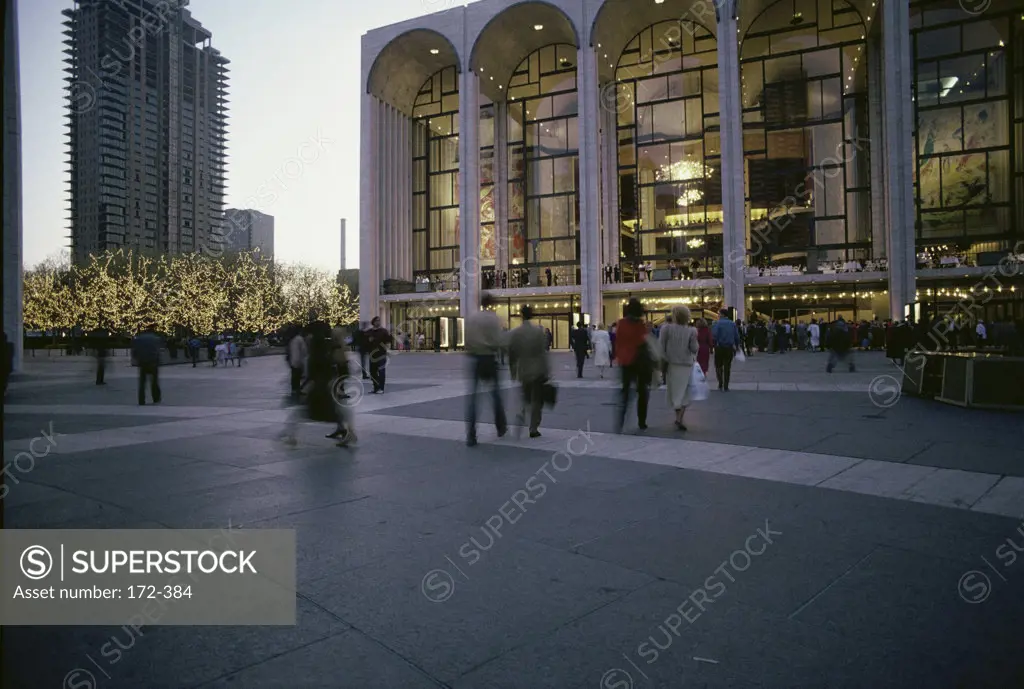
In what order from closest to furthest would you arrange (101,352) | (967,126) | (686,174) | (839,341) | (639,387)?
1. (639,387)
2. (839,341)
3. (101,352)
4. (967,126)
5. (686,174)

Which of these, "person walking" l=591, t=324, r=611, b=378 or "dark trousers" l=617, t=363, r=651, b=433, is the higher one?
"person walking" l=591, t=324, r=611, b=378

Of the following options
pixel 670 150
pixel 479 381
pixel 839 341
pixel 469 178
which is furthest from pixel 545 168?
pixel 479 381

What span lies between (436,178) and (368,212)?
287 inches

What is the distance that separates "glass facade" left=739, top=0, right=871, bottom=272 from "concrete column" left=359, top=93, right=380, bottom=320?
82.1ft

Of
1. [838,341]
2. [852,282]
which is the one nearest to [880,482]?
[838,341]

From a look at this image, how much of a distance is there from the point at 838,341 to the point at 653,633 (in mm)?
17246

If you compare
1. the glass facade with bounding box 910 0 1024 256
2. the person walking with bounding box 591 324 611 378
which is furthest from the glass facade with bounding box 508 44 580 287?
the person walking with bounding box 591 324 611 378

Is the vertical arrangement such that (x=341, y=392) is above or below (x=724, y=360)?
below

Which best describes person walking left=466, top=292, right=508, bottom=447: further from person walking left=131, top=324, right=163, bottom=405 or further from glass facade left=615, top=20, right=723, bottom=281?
glass facade left=615, top=20, right=723, bottom=281

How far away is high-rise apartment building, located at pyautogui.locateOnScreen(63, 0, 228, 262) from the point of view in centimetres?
4653

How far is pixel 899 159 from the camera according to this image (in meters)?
33.0

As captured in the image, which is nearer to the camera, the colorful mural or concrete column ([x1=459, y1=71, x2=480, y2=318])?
the colorful mural

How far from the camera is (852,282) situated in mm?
35750

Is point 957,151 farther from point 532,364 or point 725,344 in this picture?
point 532,364
